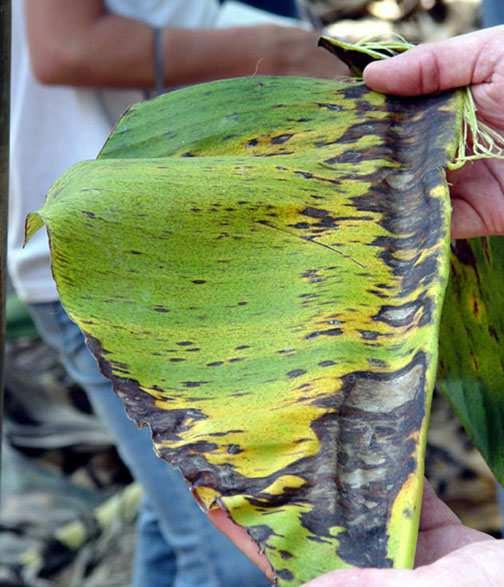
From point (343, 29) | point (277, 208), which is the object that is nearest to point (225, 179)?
point (277, 208)

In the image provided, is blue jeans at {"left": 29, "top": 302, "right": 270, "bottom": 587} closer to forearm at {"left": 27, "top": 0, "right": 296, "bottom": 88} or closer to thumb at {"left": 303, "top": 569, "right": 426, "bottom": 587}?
forearm at {"left": 27, "top": 0, "right": 296, "bottom": 88}

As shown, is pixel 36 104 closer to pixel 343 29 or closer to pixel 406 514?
pixel 406 514

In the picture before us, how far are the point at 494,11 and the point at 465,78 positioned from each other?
476 millimetres

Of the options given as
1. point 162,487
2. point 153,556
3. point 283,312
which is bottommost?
point 153,556

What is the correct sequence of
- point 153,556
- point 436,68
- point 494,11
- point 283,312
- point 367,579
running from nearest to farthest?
point 367,579
point 283,312
point 436,68
point 494,11
point 153,556

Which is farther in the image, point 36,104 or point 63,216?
point 36,104

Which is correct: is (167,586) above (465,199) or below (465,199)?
below

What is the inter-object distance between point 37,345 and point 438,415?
68cm

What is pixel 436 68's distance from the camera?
66 centimetres

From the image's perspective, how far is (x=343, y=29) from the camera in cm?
199

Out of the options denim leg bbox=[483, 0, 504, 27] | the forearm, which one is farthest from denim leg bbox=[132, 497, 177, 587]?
denim leg bbox=[483, 0, 504, 27]

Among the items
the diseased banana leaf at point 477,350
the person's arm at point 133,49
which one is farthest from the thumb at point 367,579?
the person's arm at point 133,49

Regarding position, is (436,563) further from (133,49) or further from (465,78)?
(133,49)

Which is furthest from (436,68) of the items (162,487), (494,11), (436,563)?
(162,487)
